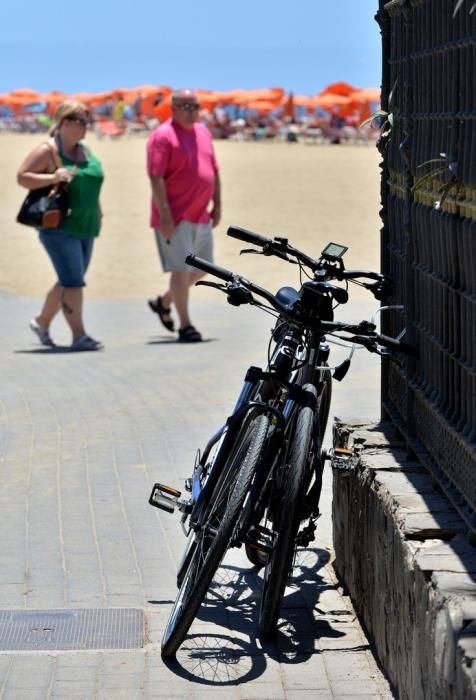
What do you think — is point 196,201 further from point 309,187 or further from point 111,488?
point 309,187

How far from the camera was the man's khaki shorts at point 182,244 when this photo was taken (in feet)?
39.2

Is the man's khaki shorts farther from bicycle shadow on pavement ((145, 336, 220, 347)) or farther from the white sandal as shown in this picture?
the white sandal

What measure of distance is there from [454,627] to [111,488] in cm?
377

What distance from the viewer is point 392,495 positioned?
15.1ft

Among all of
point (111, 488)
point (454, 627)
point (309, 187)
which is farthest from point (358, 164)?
point (454, 627)

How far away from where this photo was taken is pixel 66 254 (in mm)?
11656

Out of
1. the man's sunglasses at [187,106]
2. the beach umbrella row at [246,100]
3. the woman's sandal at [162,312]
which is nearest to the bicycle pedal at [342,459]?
the man's sunglasses at [187,106]

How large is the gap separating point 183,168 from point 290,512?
7.68 metres

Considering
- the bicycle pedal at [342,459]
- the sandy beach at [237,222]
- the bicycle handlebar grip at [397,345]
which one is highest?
the bicycle handlebar grip at [397,345]

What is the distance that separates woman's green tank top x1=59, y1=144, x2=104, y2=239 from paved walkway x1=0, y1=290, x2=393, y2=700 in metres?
1.09

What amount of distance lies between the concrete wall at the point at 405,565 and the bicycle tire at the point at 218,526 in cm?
48

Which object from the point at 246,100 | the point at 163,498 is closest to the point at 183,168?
the point at 163,498

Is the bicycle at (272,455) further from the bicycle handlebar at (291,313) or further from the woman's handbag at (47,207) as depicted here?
the woman's handbag at (47,207)

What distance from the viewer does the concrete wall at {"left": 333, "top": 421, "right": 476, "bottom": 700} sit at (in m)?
3.49
